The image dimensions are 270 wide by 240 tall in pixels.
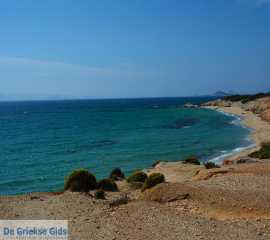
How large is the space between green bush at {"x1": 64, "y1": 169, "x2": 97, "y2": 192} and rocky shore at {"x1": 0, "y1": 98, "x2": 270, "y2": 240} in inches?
112

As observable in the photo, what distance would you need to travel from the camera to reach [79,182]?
24.5 meters

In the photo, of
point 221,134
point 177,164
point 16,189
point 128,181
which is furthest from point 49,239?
point 221,134

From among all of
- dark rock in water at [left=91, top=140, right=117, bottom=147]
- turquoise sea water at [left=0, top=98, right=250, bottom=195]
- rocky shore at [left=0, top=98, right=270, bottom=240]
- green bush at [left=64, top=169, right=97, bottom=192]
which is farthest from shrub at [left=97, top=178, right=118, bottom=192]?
dark rock in water at [left=91, top=140, right=117, bottom=147]

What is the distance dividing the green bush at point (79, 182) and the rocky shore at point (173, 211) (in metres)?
2.84

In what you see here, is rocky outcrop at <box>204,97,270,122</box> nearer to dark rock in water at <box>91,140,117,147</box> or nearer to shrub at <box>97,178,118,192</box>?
dark rock in water at <box>91,140,117,147</box>

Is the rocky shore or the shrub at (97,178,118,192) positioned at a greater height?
the rocky shore

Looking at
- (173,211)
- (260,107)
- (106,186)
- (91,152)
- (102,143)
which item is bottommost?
(91,152)

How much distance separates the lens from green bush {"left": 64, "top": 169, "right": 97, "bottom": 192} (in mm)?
24188

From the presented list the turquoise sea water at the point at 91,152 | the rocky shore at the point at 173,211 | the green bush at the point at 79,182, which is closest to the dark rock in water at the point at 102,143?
the turquoise sea water at the point at 91,152

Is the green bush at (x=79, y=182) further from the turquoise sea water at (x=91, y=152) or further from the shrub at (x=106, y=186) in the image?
the turquoise sea water at (x=91, y=152)

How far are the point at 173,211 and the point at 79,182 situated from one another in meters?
9.74

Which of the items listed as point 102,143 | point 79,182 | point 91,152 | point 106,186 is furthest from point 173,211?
point 102,143

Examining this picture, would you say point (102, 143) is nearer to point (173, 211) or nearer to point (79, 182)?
point (79, 182)

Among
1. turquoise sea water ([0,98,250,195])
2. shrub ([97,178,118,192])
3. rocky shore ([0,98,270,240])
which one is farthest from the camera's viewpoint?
turquoise sea water ([0,98,250,195])
